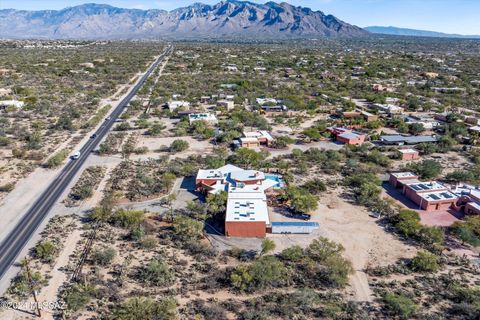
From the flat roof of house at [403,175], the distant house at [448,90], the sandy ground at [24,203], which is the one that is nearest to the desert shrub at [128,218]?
the sandy ground at [24,203]

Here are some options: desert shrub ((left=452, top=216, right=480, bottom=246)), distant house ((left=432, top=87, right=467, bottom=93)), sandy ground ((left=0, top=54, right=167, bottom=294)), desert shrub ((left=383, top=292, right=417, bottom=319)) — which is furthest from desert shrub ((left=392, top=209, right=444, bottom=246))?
distant house ((left=432, top=87, right=467, bottom=93))

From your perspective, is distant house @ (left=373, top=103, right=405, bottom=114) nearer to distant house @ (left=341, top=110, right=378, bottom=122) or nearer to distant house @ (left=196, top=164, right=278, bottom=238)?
distant house @ (left=341, top=110, right=378, bottom=122)

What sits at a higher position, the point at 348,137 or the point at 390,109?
the point at 390,109

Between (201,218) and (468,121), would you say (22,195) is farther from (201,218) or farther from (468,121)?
(468,121)

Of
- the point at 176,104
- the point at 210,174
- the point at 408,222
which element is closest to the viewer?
the point at 408,222

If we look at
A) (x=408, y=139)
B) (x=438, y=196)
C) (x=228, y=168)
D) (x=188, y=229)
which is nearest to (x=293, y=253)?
(x=188, y=229)

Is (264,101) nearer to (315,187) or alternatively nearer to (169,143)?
(169,143)

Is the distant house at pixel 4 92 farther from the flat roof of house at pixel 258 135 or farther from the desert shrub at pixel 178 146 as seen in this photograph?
the flat roof of house at pixel 258 135
